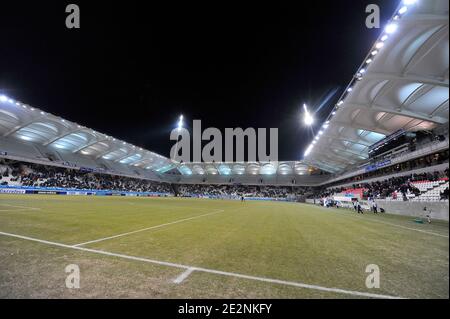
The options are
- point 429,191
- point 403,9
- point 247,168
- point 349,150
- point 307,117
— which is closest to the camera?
point 403,9

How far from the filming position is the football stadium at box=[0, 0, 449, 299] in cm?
330

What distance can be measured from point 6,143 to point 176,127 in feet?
144

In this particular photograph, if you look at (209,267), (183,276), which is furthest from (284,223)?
(183,276)

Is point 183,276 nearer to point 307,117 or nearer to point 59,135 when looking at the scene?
point 307,117

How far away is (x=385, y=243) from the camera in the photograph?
6922 millimetres

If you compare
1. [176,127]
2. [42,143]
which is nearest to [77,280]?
[42,143]

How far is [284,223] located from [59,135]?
5948 centimetres

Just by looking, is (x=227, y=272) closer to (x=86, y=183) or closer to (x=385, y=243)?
(x=385, y=243)

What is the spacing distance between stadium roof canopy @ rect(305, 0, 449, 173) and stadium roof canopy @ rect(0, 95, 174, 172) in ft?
154

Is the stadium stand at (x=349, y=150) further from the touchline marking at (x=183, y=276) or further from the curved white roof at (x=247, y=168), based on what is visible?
the touchline marking at (x=183, y=276)

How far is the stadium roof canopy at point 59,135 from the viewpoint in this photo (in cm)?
4134

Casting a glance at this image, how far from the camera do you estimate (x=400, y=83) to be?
21266mm

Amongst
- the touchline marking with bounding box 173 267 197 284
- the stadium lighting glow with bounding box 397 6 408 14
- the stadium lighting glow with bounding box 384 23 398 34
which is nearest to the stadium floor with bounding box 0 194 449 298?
the touchline marking with bounding box 173 267 197 284

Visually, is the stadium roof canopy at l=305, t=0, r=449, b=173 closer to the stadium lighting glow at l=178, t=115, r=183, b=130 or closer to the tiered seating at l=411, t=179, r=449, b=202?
the tiered seating at l=411, t=179, r=449, b=202
